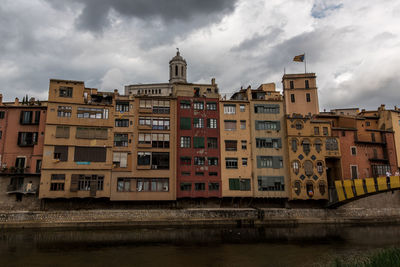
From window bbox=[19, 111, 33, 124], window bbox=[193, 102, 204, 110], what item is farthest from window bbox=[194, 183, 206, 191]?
window bbox=[19, 111, 33, 124]

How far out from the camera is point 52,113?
46.4 m

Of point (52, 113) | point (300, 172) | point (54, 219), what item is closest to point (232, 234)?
point (300, 172)

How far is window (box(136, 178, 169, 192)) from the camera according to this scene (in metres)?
47.2

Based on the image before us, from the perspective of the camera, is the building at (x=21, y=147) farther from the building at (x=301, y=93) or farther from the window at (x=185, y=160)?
the building at (x=301, y=93)

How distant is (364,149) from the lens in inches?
2114

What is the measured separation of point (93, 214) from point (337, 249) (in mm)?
30494

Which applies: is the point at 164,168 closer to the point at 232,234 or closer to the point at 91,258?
the point at 232,234

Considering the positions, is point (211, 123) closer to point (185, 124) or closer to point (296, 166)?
point (185, 124)

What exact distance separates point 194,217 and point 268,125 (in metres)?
19.6

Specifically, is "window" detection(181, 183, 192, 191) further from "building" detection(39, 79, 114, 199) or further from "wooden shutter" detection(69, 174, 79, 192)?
"wooden shutter" detection(69, 174, 79, 192)

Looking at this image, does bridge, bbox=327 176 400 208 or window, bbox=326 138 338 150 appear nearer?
bridge, bbox=327 176 400 208

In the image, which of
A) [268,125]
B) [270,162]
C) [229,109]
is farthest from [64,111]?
[270,162]

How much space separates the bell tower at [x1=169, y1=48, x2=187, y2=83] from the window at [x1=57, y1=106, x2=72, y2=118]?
50.7m

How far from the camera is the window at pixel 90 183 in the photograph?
1785 inches
